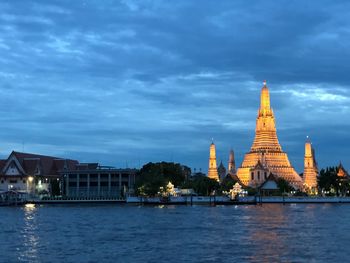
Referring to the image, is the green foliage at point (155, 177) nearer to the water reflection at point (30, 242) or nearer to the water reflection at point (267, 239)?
the water reflection at point (267, 239)

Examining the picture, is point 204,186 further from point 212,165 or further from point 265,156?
point 212,165

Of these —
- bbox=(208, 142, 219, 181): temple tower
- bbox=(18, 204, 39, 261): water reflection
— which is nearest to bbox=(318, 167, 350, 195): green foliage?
bbox=(208, 142, 219, 181): temple tower

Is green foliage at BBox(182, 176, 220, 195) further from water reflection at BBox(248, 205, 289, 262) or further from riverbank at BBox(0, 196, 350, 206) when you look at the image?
water reflection at BBox(248, 205, 289, 262)

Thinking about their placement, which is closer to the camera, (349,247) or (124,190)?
(349,247)

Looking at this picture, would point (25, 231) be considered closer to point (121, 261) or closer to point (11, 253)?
point (11, 253)

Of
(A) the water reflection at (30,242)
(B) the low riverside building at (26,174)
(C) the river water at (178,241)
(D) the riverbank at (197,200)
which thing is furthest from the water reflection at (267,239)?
(B) the low riverside building at (26,174)

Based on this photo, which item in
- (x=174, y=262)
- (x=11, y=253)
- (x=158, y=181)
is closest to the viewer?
(x=174, y=262)

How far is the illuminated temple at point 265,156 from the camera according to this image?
557 ft

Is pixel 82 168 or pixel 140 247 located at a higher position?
pixel 82 168

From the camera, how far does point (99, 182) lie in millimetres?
168000

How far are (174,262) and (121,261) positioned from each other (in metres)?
3.32

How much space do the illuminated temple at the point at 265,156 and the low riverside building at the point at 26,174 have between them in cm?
4272

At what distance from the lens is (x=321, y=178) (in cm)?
16212

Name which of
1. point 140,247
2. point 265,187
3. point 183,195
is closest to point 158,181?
point 183,195
